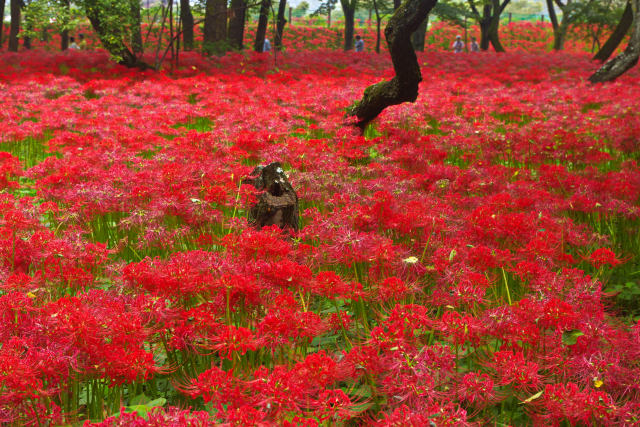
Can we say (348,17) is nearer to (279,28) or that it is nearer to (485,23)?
(485,23)

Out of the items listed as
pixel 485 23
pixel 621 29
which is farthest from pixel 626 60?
pixel 485 23

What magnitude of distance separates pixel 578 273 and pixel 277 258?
1704 mm

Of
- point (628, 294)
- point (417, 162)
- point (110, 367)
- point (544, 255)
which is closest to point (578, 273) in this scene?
point (544, 255)

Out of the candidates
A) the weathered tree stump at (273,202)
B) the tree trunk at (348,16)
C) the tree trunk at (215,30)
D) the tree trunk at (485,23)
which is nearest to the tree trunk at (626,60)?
the weathered tree stump at (273,202)

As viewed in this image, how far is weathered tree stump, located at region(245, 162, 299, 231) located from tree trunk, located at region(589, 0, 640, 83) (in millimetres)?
10583

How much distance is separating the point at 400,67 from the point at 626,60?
788cm

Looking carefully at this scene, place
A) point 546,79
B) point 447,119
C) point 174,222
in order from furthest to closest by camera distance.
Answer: point 546,79 < point 447,119 < point 174,222

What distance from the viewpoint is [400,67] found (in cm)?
779

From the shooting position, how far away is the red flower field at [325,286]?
2025mm

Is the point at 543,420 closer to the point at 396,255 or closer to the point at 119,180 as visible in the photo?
the point at 396,255

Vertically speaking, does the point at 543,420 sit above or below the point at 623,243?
below

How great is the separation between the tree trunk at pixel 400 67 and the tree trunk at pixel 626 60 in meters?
6.75

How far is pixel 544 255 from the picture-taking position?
3189mm

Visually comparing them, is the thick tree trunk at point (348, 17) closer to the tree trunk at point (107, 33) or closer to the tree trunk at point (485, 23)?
the tree trunk at point (485, 23)
